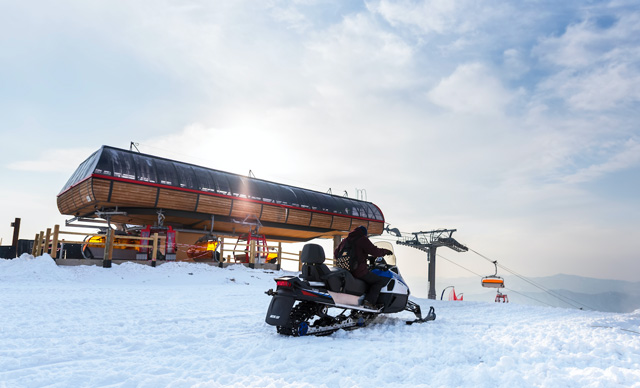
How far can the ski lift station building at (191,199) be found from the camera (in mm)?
18312

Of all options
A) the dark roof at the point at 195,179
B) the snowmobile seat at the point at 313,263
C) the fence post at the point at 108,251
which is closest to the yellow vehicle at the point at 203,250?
the dark roof at the point at 195,179

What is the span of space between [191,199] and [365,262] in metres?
15.0

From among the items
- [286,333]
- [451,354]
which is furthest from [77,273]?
[451,354]

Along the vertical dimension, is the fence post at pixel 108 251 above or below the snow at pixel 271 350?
above

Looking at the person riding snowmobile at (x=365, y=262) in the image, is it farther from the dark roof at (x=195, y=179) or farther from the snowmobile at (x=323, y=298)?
the dark roof at (x=195, y=179)

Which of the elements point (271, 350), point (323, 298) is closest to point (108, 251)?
point (323, 298)

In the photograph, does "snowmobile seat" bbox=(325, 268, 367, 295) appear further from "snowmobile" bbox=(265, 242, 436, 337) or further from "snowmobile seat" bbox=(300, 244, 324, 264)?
"snowmobile seat" bbox=(300, 244, 324, 264)

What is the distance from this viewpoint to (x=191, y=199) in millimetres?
20266

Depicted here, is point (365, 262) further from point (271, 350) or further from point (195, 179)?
point (195, 179)

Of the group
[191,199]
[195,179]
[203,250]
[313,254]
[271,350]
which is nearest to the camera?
[271,350]

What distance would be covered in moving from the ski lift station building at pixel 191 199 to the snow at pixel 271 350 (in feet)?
34.1

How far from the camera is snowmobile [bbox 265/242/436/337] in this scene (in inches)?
228

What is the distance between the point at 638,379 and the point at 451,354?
1.64 metres

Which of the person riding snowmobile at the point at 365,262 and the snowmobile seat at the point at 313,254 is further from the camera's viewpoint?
the person riding snowmobile at the point at 365,262
